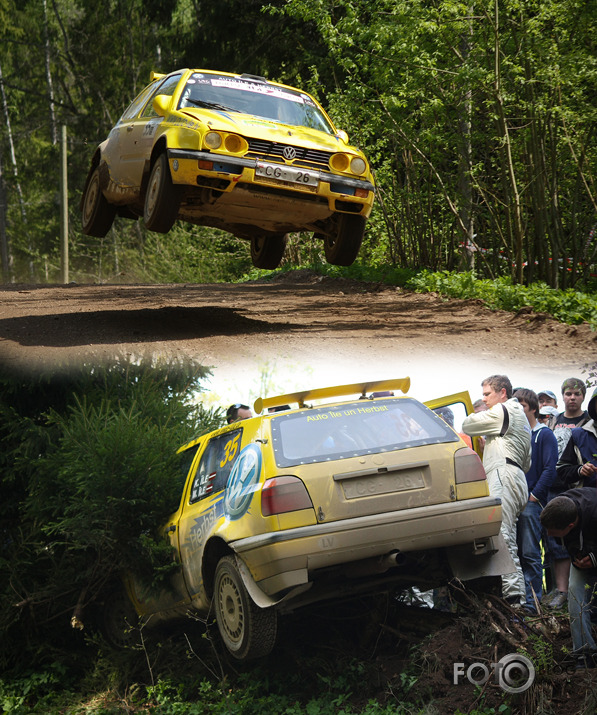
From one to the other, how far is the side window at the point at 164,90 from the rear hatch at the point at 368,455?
2.53 metres

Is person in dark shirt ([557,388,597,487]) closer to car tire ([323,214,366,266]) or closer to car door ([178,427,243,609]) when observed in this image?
car tire ([323,214,366,266])

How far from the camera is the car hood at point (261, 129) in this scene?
5207 mm

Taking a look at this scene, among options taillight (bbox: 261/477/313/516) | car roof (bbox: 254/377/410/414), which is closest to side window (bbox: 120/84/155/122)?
car roof (bbox: 254/377/410/414)

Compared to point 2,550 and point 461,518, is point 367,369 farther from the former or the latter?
point 2,550

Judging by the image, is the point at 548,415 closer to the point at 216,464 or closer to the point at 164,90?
the point at 216,464

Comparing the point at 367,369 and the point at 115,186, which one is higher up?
the point at 115,186

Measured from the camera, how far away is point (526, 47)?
9.36 meters

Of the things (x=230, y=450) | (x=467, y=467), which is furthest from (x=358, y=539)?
(x=230, y=450)

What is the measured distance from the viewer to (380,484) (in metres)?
4.49

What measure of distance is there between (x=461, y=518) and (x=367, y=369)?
38.7 inches

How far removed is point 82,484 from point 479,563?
11.2ft

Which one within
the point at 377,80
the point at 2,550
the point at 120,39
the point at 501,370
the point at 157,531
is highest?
the point at 120,39

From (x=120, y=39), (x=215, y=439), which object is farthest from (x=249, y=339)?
(x=120, y=39)

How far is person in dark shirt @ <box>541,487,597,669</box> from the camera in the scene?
4.55 m
